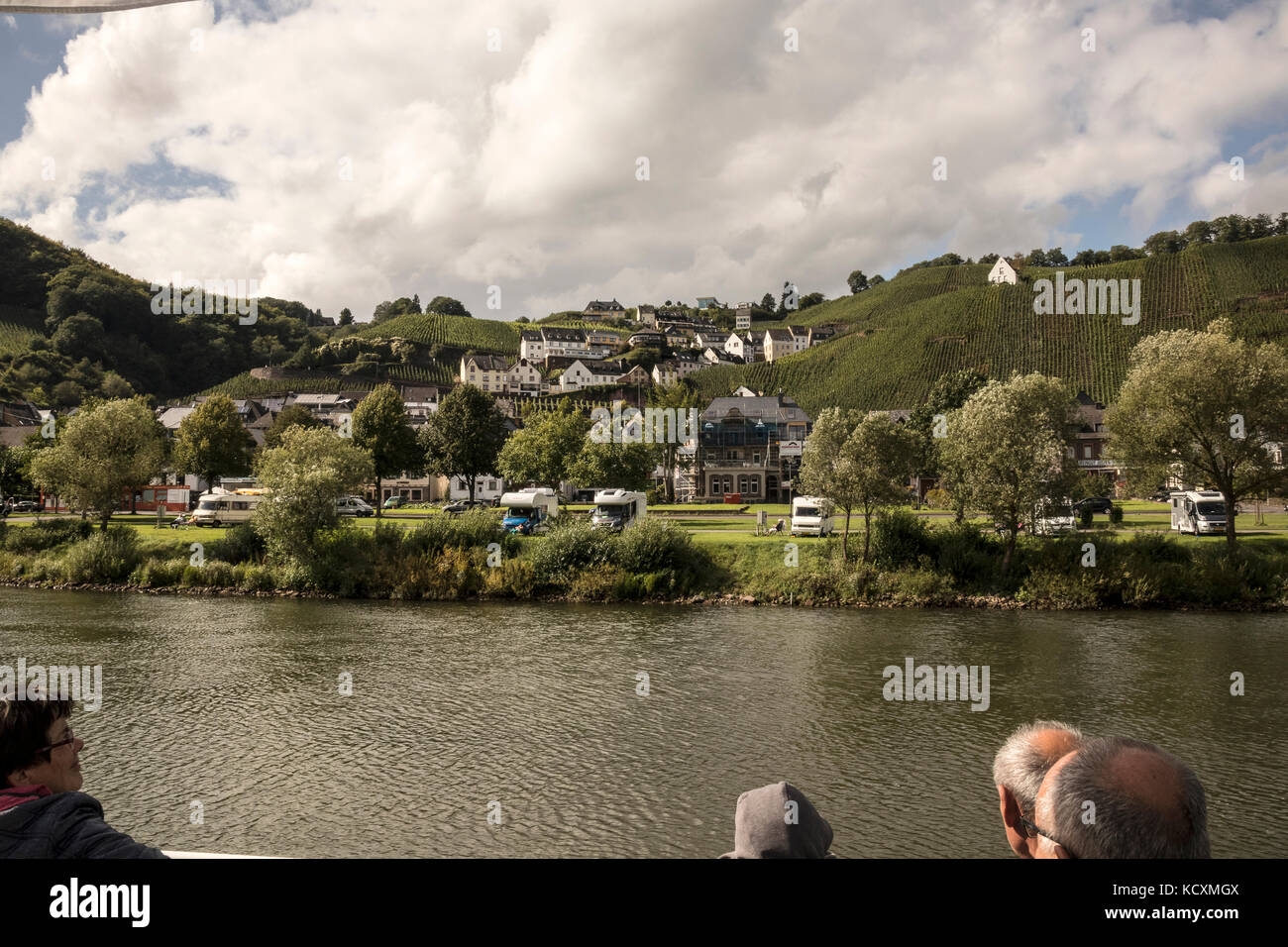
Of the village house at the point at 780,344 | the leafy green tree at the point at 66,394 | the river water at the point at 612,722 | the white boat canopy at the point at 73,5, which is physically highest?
the village house at the point at 780,344

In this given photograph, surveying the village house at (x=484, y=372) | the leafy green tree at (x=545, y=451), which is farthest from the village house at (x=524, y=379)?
the leafy green tree at (x=545, y=451)

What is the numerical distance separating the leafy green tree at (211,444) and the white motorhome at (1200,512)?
68.7 meters

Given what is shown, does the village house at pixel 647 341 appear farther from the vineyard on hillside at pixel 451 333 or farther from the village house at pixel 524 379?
the village house at pixel 524 379

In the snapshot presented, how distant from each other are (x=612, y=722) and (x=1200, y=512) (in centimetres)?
3279

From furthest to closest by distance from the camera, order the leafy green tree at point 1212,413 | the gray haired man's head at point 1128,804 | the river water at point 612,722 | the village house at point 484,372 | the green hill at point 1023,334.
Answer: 1. the village house at point 484,372
2. the green hill at point 1023,334
3. the leafy green tree at point 1212,413
4. the river water at point 612,722
5. the gray haired man's head at point 1128,804

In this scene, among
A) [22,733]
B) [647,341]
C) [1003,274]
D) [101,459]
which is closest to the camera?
[22,733]

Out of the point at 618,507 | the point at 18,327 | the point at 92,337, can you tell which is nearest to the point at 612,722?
the point at 618,507

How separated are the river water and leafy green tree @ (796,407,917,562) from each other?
5.65 meters

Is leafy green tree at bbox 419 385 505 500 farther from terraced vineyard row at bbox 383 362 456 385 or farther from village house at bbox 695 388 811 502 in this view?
terraced vineyard row at bbox 383 362 456 385

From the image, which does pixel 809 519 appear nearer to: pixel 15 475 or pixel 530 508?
pixel 530 508

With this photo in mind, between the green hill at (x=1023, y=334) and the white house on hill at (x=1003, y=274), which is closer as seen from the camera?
the green hill at (x=1023, y=334)

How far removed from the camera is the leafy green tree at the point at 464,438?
69500mm

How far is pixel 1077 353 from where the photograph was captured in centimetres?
10188

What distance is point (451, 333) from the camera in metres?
181
